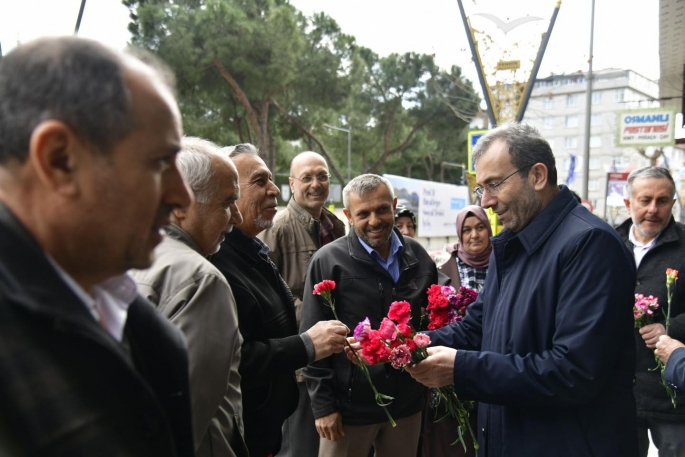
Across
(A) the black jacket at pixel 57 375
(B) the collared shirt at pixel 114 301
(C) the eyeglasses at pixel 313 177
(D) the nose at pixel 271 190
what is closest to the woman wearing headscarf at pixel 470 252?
(C) the eyeglasses at pixel 313 177

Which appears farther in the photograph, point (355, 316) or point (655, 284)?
point (655, 284)

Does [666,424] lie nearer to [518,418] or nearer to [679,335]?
[679,335]

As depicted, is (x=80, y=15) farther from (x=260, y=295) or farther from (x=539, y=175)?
(x=539, y=175)

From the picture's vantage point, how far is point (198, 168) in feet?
6.75

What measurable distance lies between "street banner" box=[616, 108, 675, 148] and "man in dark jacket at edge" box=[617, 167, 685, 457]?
41.7 ft

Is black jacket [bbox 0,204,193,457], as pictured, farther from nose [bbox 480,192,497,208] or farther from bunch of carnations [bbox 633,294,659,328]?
bunch of carnations [bbox 633,294,659,328]

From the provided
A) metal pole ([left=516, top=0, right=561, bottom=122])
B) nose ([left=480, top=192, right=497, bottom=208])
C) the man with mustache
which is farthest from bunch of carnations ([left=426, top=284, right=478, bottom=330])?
metal pole ([left=516, top=0, right=561, bottom=122])

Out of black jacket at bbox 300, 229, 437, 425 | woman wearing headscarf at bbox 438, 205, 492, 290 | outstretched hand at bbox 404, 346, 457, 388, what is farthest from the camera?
woman wearing headscarf at bbox 438, 205, 492, 290

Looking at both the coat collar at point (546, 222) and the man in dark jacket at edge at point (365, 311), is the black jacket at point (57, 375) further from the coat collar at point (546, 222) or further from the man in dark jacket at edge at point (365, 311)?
the man in dark jacket at edge at point (365, 311)

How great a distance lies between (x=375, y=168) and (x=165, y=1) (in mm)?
12708

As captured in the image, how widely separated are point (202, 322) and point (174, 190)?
80 cm

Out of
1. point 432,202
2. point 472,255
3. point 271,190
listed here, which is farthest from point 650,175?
point 432,202

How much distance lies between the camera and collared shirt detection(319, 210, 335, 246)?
439 centimetres

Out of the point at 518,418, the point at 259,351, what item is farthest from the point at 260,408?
the point at 518,418
